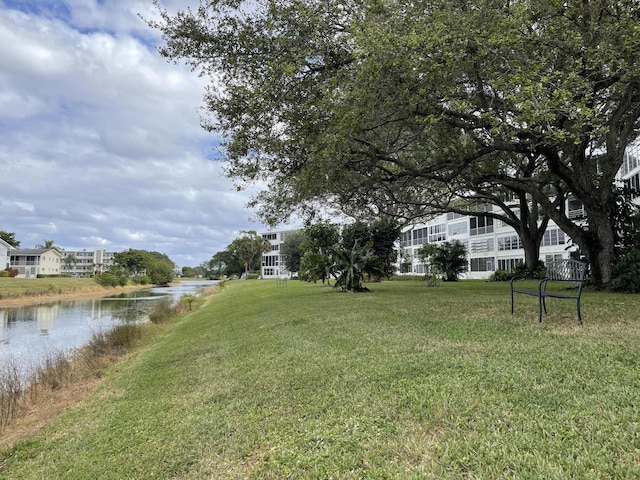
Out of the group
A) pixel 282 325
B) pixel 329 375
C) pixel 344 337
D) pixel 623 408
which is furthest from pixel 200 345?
pixel 623 408

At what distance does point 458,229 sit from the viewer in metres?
48.4

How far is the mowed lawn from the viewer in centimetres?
313

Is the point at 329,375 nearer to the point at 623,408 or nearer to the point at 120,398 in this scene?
the point at 623,408

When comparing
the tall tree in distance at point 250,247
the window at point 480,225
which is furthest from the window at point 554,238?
the tall tree in distance at point 250,247

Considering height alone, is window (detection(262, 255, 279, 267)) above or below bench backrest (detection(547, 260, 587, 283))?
above

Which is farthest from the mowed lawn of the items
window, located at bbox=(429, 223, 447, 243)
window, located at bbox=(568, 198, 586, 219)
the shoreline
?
window, located at bbox=(429, 223, 447, 243)

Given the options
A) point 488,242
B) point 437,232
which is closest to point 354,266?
point 488,242

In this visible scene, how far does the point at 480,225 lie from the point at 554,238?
28.8 feet

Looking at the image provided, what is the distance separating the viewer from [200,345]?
10.5 meters

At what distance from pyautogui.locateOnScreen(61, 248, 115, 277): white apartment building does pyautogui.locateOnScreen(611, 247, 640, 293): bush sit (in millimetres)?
124999

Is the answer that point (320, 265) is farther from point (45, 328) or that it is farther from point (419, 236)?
point (419, 236)

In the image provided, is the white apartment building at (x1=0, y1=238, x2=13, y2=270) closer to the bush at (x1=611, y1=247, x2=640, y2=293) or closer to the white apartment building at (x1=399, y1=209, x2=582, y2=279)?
the white apartment building at (x1=399, y1=209, x2=582, y2=279)

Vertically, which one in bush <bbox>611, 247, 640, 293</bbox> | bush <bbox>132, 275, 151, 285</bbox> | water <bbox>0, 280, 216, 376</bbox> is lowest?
water <bbox>0, 280, 216, 376</bbox>

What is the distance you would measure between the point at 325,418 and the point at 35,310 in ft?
106
